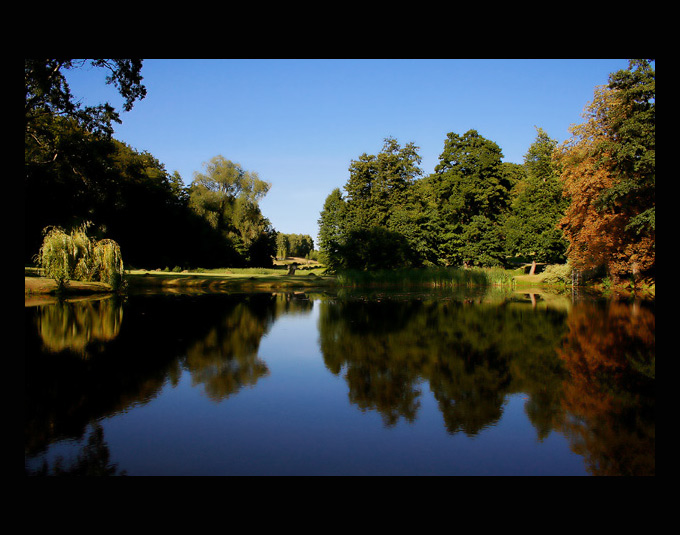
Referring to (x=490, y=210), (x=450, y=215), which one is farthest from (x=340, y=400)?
(x=490, y=210)

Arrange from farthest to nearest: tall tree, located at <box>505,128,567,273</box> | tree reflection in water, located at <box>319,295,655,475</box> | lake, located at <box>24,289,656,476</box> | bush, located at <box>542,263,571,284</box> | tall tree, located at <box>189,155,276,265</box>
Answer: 1. tall tree, located at <box>189,155,276,265</box>
2. tall tree, located at <box>505,128,567,273</box>
3. bush, located at <box>542,263,571,284</box>
4. tree reflection in water, located at <box>319,295,655,475</box>
5. lake, located at <box>24,289,656,476</box>

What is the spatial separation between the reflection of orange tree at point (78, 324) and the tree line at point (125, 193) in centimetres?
656

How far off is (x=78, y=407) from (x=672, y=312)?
7081 millimetres

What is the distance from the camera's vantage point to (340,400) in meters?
5.72

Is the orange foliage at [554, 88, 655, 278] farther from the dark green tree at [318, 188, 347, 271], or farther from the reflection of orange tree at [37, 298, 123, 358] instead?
the reflection of orange tree at [37, 298, 123, 358]

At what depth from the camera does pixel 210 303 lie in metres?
18.9

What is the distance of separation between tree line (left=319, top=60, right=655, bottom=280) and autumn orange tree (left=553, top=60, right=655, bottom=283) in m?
0.07

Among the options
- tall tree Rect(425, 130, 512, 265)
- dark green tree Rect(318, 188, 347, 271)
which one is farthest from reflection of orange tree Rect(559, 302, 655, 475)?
dark green tree Rect(318, 188, 347, 271)

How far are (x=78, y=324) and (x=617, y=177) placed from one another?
2171 cm

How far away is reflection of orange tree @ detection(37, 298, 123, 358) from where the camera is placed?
9469 millimetres

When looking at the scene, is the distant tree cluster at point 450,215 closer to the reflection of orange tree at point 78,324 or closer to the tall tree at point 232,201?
the tall tree at point 232,201
